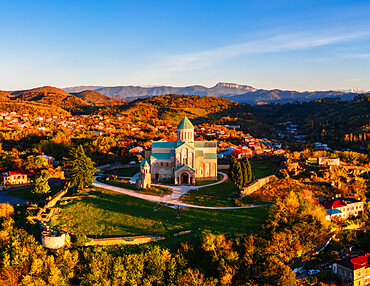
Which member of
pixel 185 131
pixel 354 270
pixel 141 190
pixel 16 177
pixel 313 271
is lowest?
pixel 313 271

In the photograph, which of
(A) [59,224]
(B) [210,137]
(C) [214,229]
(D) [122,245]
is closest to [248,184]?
(C) [214,229]

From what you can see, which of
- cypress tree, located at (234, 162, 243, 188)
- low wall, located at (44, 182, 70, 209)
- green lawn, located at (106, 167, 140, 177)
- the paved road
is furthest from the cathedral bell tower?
the paved road

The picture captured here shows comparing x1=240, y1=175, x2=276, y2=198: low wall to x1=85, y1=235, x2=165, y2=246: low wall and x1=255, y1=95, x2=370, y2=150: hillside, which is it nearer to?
x1=85, y1=235, x2=165, y2=246: low wall

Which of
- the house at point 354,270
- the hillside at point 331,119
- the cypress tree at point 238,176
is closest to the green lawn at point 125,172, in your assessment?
the cypress tree at point 238,176

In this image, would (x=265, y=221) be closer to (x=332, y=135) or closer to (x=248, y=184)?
(x=248, y=184)

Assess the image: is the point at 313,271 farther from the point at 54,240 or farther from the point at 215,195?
the point at 54,240

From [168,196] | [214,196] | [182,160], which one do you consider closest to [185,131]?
[182,160]
